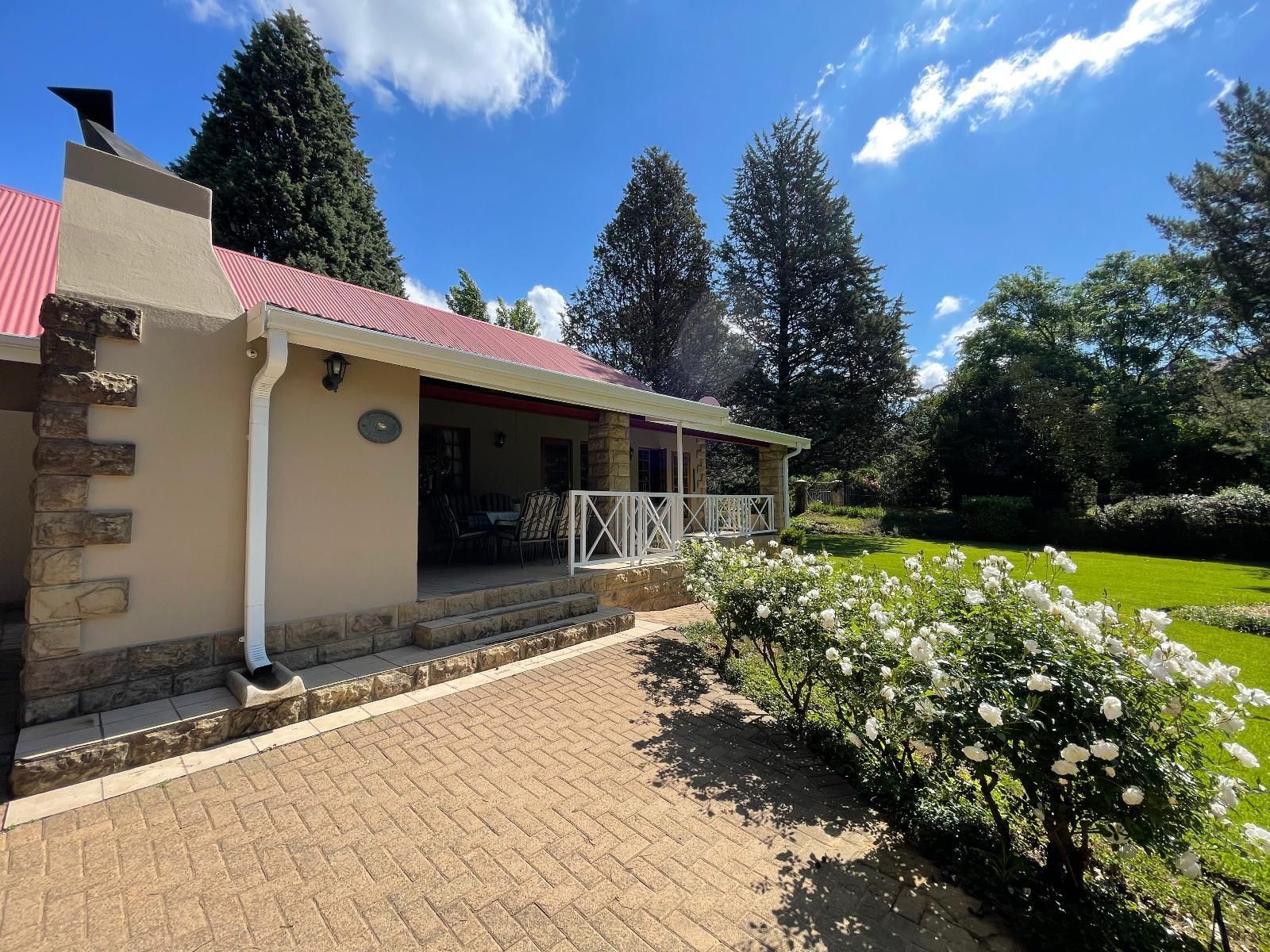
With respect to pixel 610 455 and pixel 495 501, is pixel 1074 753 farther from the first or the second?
pixel 495 501

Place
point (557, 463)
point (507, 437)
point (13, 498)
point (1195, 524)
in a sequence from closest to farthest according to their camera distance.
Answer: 1. point (13, 498)
2. point (507, 437)
3. point (557, 463)
4. point (1195, 524)

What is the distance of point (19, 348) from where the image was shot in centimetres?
367

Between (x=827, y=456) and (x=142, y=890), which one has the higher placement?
(x=827, y=456)

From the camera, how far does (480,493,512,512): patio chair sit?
855 centimetres

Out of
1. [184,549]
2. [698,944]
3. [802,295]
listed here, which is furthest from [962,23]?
[802,295]

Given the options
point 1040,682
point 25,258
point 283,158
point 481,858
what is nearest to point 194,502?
point 481,858

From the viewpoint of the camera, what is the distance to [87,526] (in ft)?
10.2

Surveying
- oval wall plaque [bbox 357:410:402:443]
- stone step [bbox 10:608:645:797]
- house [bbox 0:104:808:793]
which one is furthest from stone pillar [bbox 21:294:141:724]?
oval wall plaque [bbox 357:410:402:443]

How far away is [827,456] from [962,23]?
44.4 feet

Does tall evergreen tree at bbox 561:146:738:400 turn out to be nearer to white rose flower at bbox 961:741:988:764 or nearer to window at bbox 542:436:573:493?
window at bbox 542:436:573:493

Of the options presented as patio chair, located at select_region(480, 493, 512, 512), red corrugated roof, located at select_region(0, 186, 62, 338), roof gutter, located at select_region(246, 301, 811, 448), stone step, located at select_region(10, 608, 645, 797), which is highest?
red corrugated roof, located at select_region(0, 186, 62, 338)

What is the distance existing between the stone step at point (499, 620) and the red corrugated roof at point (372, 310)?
288 cm

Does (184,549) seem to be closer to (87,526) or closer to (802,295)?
(87,526)

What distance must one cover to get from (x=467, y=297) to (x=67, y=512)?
25.3 metres
